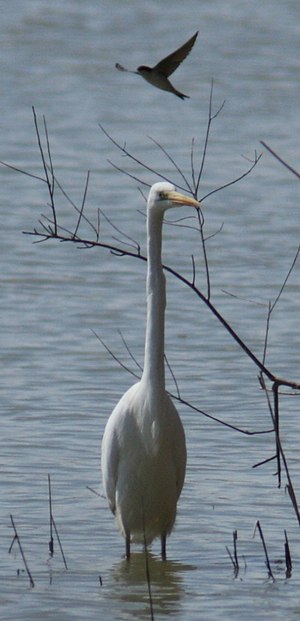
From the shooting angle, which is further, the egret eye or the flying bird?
the egret eye

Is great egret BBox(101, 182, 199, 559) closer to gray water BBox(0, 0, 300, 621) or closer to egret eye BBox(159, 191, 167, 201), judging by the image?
egret eye BBox(159, 191, 167, 201)

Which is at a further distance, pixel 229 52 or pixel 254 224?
pixel 229 52

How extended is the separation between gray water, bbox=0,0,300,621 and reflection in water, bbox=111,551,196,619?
0.04 ft

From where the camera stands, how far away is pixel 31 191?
1538cm

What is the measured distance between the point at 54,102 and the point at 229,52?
4.02 m

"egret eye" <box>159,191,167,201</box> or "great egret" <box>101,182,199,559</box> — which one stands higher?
"egret eye" <box>159,191,167,201</box>

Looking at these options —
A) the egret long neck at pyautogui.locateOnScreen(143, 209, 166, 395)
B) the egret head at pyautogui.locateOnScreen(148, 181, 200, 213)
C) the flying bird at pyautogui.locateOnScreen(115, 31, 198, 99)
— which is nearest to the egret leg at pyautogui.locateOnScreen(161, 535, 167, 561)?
the egret long neck at pyautogui.locateOnScreen(143, 209, 166, 395)

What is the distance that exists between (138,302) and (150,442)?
5.45 m

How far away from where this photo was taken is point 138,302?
448 inches

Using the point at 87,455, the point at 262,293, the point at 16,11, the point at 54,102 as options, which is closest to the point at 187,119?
the point at 54,102

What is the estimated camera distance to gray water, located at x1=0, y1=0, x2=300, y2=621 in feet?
20.0

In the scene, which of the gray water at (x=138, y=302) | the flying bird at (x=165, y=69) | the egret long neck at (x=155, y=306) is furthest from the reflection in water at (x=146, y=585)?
the flying bird at (x=165, y=69)

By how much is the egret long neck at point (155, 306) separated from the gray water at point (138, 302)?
629 mm

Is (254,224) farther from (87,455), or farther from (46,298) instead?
(87,455)
